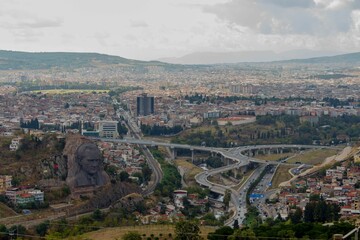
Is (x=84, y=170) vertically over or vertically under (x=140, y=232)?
over

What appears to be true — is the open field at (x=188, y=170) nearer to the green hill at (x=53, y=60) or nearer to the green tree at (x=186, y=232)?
the green tree at (x=186, y=232)

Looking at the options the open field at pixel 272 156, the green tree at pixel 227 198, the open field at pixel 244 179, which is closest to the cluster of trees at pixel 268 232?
the green tree at pixel 227 198

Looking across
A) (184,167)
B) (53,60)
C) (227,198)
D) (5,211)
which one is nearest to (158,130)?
(184,167)

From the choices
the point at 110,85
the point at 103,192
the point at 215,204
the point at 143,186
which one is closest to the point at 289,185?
the point at 215,204

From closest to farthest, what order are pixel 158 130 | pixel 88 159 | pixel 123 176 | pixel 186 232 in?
1. pixel 186 232
2. pixel 88 159
3. pixel 123 176
4. pixel 158 130

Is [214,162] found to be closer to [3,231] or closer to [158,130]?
[158,130]

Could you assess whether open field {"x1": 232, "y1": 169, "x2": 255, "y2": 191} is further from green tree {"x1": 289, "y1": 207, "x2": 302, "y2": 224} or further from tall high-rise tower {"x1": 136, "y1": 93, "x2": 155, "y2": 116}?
tall high-rise tower {"x1": 136, "y1": 93, "x2": 155, "y2": 116}
